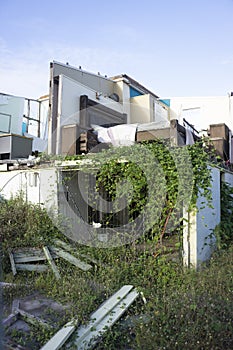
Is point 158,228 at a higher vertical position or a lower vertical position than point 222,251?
higher

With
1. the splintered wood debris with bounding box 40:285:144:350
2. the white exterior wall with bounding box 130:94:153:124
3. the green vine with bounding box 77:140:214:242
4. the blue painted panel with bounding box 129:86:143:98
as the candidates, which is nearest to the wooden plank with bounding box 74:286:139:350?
the splintered wood debris with bounding box 40:285:144:350

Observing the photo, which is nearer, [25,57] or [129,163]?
[25,57]

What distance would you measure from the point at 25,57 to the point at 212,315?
9.96 ft

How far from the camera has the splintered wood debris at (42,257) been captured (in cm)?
528

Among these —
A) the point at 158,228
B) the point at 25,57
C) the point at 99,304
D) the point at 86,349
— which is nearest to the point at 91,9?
the point at 25,57

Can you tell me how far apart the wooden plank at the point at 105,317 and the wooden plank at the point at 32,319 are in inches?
15.7

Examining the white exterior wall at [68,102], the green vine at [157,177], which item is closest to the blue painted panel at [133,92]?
the white exterior wall at [68,102]

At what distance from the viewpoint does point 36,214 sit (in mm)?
6562

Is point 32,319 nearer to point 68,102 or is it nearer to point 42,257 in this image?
point 42,257

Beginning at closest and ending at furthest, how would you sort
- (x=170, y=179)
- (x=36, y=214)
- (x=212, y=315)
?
(x=212, y=315) → (x=170, y=179) → (x=36, y=214)

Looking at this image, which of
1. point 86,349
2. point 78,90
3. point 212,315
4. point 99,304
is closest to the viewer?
point 86,349

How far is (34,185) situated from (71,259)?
2741mm

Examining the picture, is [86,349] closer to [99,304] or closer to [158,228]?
[99,304]

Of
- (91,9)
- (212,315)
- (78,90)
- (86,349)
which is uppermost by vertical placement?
(78,90)
